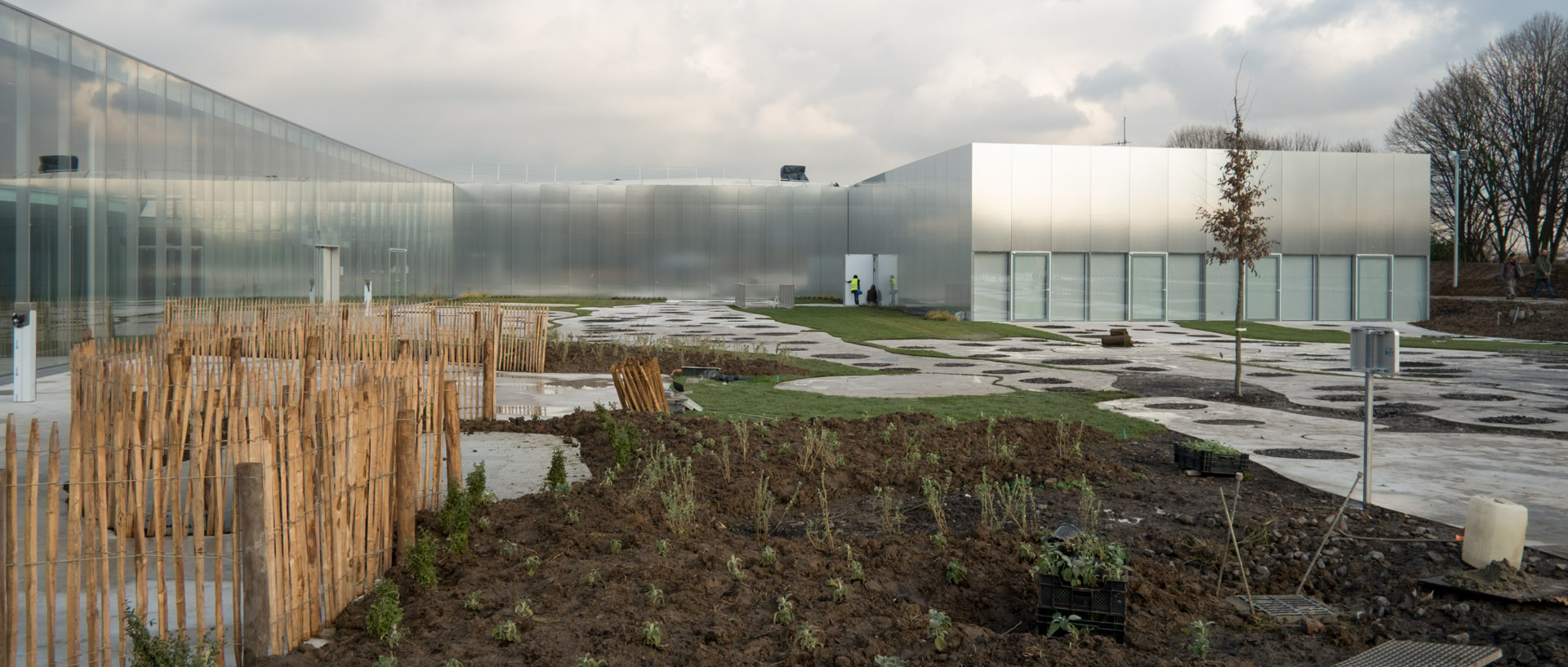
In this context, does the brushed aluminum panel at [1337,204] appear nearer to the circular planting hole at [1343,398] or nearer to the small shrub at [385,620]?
the circular planting hole at [1343,398]

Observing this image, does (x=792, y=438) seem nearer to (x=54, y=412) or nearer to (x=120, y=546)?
(x=120, y=546)

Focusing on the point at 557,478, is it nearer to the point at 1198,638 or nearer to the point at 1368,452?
the point at 1198,638

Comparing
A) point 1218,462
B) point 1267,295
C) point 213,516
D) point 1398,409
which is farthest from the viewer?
point 1267,295

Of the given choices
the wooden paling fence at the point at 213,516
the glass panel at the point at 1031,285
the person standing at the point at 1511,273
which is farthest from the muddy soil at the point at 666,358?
the person standing at the point at 1511,273

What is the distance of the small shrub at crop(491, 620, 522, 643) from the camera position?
4.65m

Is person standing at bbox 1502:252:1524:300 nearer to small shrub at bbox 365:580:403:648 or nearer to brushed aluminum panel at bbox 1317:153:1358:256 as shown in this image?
brushed aluminum panel at bbox 1317:153:1358:256

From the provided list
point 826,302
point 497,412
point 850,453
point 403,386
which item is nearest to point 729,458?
point 850,453

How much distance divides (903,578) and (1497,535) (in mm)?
3191

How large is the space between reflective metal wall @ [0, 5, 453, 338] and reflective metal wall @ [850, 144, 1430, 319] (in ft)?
63.9

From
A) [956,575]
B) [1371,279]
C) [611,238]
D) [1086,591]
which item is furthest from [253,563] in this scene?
[611,238]

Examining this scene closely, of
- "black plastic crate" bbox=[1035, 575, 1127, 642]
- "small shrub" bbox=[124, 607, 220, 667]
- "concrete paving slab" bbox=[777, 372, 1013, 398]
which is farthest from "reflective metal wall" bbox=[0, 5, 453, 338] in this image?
"black plastic crate" bbox=[1035, 575, 1127, 642]

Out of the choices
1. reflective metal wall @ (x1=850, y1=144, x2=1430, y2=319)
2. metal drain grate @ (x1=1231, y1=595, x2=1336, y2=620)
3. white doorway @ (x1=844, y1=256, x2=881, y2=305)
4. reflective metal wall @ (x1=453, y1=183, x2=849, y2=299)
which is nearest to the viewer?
metal drain grate @ (x1=1231, y1=595, x2=1336, y2=620)

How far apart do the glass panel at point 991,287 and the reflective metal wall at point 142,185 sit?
19628 mm

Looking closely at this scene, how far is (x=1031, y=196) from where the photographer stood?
35.8 m
